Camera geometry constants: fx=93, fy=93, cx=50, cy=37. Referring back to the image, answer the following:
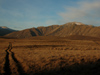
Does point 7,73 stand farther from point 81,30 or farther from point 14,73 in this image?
point 81,30

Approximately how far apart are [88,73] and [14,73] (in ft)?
22.6

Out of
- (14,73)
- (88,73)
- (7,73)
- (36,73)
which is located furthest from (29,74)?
(88,73)

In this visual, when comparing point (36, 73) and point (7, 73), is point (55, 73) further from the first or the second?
point (7, 73)

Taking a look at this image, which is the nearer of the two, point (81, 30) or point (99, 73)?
point (99, 73)

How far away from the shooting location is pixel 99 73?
28.0 feet

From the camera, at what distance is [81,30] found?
196 metres

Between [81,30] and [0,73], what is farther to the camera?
[81,30]

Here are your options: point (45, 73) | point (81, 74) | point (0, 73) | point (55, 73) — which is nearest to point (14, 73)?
point (0, 73)

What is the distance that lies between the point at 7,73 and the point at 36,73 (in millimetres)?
2731

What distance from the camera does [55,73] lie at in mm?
8734

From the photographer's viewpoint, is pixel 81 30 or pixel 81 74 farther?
pixel 81 30

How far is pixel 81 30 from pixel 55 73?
199673 millimetres

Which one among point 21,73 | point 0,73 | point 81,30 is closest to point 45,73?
point 21,73

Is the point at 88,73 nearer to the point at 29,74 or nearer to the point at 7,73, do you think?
the point at 29,74
